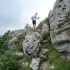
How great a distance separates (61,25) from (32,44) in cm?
324

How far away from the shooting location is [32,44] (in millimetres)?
22984

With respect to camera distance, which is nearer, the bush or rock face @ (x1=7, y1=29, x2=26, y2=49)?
the bush

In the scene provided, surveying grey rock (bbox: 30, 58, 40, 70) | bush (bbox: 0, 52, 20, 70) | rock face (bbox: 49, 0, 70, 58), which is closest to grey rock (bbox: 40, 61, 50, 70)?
grey rock (bbox: 30, 58, 40, 70)

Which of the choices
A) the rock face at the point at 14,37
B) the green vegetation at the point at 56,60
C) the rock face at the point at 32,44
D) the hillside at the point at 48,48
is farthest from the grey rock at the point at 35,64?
the rock face at the point at 14,37

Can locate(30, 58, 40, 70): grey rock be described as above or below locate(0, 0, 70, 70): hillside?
below

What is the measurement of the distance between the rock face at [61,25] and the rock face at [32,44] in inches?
58.2

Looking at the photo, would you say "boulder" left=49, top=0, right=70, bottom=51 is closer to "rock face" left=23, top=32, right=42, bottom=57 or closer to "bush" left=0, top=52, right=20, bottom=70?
"rock face" left=23, top=32, right=42, bottom=57

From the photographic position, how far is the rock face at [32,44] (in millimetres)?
22608

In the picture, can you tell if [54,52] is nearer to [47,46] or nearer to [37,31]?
[47,46]

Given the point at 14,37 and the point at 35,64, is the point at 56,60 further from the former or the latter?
the point at 14,37

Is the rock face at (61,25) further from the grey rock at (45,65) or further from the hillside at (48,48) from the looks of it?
the grey rock at (45,65)

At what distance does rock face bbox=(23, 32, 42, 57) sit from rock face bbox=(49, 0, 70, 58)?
4.85ft

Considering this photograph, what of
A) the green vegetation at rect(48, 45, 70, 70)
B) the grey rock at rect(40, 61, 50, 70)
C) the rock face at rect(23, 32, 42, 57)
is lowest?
the grey rock at rect(40, 61, 50, 70)

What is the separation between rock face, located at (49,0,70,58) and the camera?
817 inches
